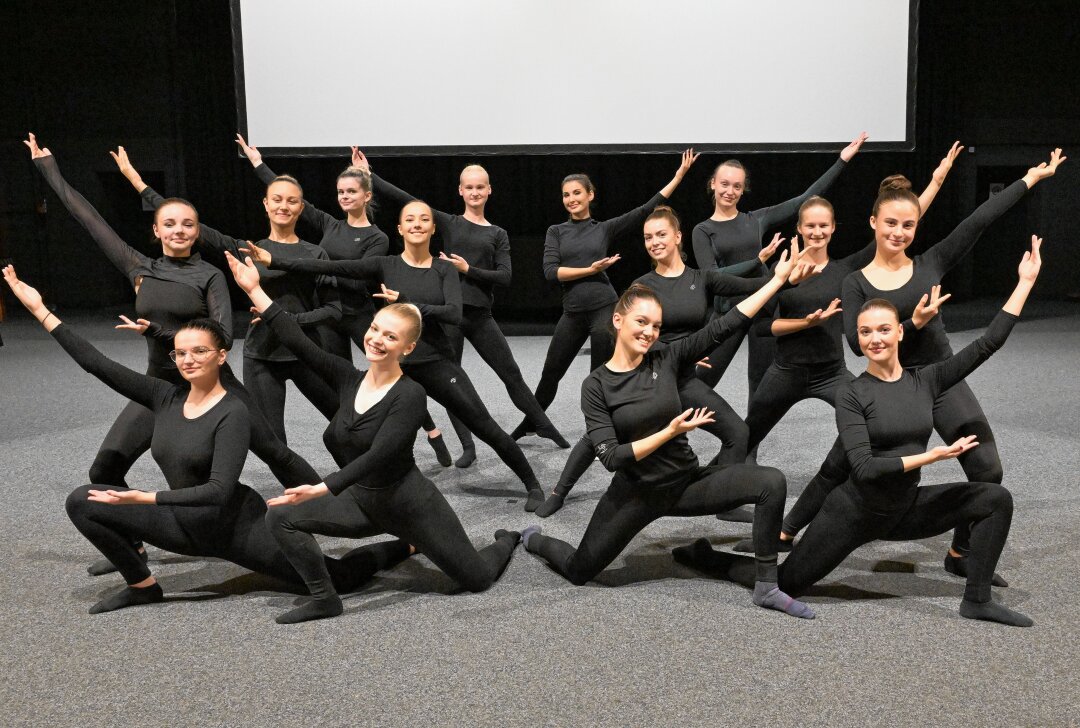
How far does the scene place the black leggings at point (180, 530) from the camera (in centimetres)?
278

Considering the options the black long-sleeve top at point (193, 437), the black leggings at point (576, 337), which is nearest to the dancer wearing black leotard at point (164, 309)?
the black long-sleeve top at point (193, 437)

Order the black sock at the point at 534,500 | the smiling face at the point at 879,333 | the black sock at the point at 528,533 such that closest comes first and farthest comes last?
1. the smiling face at the point at 879,333
2. the black sock at the point at 528,533
3. the black sock at the point at 534,500

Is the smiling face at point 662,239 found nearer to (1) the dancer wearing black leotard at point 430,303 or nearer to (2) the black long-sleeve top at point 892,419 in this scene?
(1) the dancer wearing black leotard at point 430,303

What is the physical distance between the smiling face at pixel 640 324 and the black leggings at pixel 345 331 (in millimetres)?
1513

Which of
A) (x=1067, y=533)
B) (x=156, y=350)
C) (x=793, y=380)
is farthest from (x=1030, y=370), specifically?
(x=156, y=350)

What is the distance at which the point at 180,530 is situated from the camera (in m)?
2.80

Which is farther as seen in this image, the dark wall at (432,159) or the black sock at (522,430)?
the dark wall at (432,159)

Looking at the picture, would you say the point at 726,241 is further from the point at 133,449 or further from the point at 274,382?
the point at 133,449

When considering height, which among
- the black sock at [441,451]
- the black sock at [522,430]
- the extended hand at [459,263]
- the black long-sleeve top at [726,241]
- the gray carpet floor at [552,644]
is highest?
the black long-sleeve top at [726,241]

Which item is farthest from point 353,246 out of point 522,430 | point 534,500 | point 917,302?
point 917,302

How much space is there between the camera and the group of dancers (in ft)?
9.00

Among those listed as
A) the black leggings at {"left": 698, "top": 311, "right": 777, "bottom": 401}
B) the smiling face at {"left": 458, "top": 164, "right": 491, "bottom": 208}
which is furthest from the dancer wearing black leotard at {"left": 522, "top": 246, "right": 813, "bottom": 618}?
the smiling face at {"left": 458, "top": 164, "right": 491, "bottom": 208}

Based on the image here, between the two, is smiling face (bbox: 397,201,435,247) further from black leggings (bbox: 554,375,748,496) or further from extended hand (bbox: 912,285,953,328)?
extended hand (bbox: 912,285,953,328)

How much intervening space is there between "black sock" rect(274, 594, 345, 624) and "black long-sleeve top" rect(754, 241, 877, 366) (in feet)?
6.04
